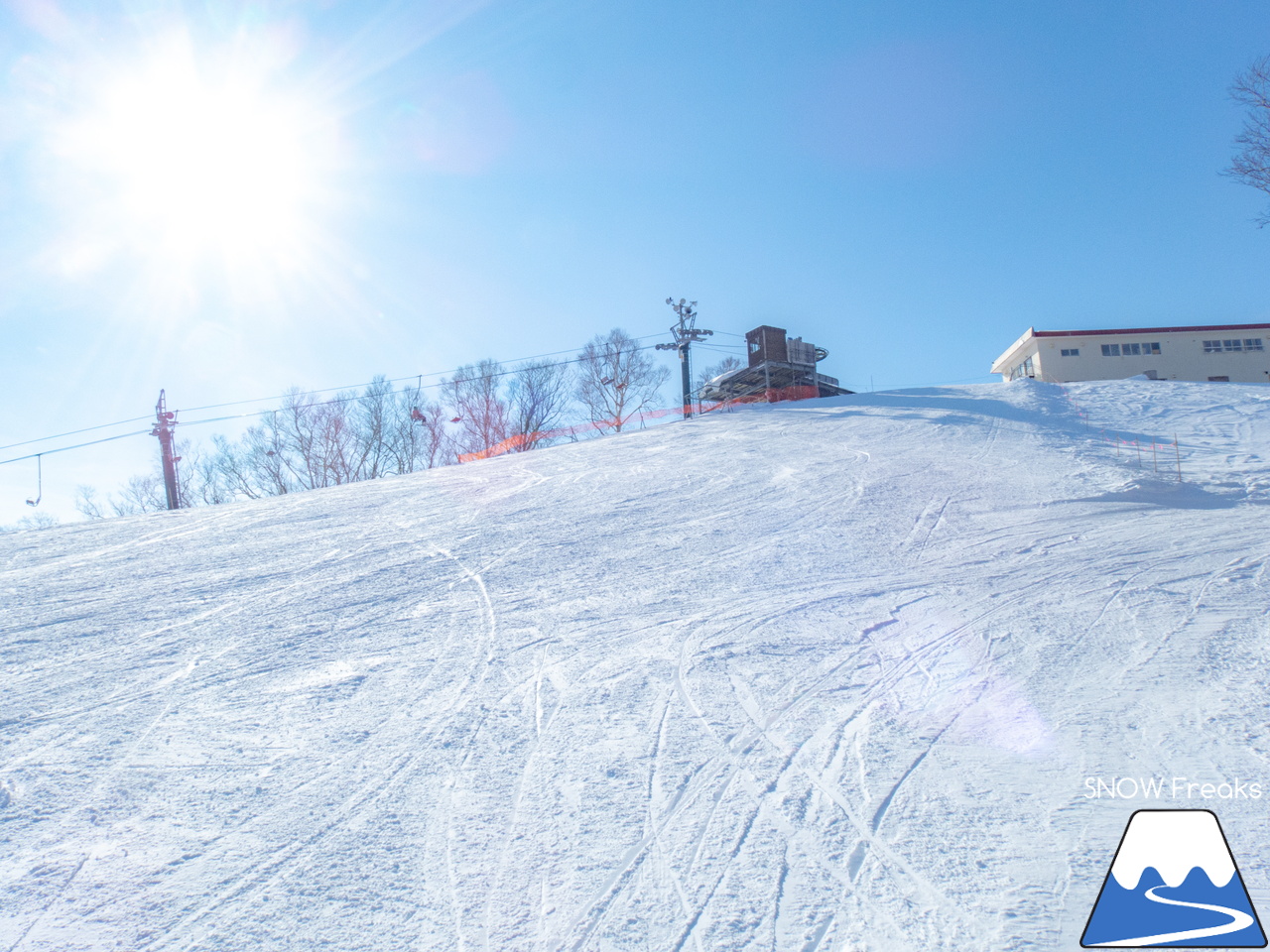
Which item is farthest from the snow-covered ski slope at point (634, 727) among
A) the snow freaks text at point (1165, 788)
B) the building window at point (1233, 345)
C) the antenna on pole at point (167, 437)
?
the building window at point (1233, 345)

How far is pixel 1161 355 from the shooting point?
3303 centimetres

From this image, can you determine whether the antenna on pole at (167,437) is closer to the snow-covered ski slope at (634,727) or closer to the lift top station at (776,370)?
the snow-covered ski slope at (634,727)

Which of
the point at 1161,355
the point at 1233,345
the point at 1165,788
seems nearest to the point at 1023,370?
the point at 1161,355

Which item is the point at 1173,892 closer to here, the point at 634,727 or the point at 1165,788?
the point at 1165,788

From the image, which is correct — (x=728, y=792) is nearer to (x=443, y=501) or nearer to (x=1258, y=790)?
(x=1258, y=790)

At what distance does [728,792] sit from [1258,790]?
2.70m

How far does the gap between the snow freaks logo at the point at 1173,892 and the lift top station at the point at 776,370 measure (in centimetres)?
2910

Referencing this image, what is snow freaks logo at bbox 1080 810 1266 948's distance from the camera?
271cm

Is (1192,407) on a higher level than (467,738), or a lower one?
higher

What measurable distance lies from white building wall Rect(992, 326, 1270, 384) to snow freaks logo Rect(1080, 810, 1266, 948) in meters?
34.9

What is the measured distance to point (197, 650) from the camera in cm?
637

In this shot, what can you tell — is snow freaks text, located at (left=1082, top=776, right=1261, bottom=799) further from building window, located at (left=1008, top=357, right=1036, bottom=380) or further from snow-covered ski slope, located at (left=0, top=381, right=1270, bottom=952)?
building window, located at (left=1008, top=357, right=1036, bottom=380)

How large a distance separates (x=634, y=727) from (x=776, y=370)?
3046cm

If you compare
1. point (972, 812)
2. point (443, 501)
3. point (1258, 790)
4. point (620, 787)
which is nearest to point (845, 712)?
point (972, 812)
